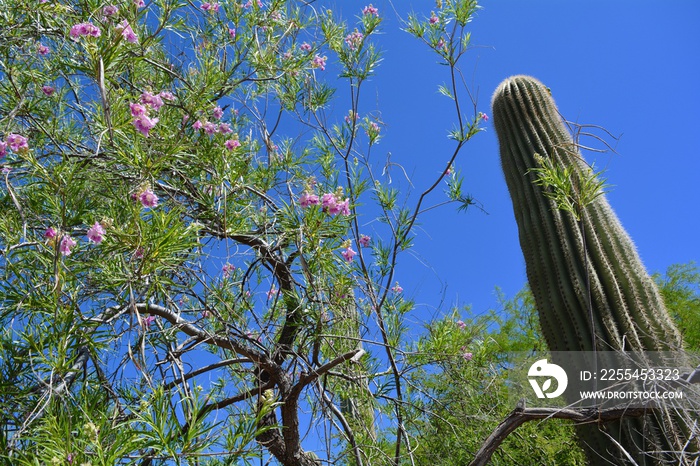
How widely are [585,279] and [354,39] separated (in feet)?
6.00

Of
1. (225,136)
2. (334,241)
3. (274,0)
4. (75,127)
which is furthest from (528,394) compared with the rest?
(75,127)

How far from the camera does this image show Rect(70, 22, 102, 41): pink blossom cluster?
1368mm

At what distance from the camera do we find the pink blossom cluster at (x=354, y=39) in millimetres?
2662

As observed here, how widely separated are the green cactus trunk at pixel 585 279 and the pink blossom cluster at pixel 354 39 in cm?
114

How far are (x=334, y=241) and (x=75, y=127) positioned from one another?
1302mm

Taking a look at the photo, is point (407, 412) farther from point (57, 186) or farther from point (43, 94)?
point (43, 94)

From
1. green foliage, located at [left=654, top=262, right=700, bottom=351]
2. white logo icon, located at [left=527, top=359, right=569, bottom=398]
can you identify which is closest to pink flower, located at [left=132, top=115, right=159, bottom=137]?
white logo icon, located at [left=527, top=359, right=569, bottom=398]

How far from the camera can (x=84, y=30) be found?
54.3 inches

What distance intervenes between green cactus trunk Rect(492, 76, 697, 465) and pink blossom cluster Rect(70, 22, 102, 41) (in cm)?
198

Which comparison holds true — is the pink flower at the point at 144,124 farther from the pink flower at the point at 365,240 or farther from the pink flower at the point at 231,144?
the pink flower at the point at 365,240

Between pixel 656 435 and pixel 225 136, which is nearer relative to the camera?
pixel 225 136

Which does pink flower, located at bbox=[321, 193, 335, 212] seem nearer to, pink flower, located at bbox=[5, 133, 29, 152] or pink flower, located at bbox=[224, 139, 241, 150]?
pink flower, located at bbox=[224, 139, 241, 150]

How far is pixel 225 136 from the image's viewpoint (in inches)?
72.0

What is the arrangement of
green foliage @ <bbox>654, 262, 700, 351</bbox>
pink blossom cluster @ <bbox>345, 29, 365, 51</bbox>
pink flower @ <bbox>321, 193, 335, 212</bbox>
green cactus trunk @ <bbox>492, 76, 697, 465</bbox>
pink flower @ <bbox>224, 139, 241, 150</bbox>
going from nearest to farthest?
1. pink flower @ <bbox>321, 193, 335, 212</bbox>
2. pink flower @ <bbox>224, 139, 241, 150</bbox>
3. green cactus trunk @ <bbox>492, 76, 697, 465</bbox>
4. pink blossom cluster @ <bbox>345, 29, 365, 51</bbox>
5. green foliage @ <bbox>654, 262, 700, 351</bbox>
